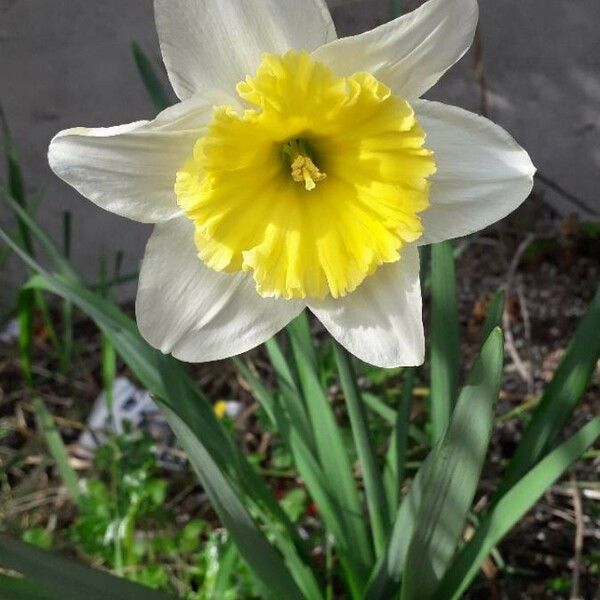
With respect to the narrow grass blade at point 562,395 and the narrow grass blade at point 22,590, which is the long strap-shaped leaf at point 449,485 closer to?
the narrow grass blade at point 562,395

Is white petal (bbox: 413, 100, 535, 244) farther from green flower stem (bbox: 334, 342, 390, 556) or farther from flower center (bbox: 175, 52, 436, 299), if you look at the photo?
green flower stem (bbox: 334, 342, 390, 556)

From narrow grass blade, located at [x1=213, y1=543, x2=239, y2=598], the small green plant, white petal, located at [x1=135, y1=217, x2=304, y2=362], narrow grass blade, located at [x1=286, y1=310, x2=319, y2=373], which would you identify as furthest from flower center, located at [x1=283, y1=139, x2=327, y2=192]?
the small green plant

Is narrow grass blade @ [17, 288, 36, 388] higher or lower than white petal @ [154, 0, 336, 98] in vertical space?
lower

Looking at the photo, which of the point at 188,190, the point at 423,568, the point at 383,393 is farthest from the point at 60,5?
the point at 423,568

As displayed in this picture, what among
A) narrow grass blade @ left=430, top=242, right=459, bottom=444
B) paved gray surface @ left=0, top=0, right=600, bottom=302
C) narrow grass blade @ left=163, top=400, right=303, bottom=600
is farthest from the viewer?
paved gray surface @ left=0, top=0, right=600, bottom=302

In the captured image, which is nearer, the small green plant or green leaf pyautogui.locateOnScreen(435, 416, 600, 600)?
green leaf pyautogui.locateOnScreen(435, 416, 600, 600)

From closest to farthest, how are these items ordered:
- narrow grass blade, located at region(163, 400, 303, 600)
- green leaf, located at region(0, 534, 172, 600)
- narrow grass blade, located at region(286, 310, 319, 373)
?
1. green leaf, located at region(0, 534, 172, 600)
2. narrow grass blade, located at region(163, 400, 303, 600)
3. narrow grass blade, located at region(286, 310, 319, 373)

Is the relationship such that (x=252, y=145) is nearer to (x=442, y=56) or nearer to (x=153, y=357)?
(x=442, y=56)

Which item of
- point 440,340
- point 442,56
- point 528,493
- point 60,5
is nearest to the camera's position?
point 442,56
